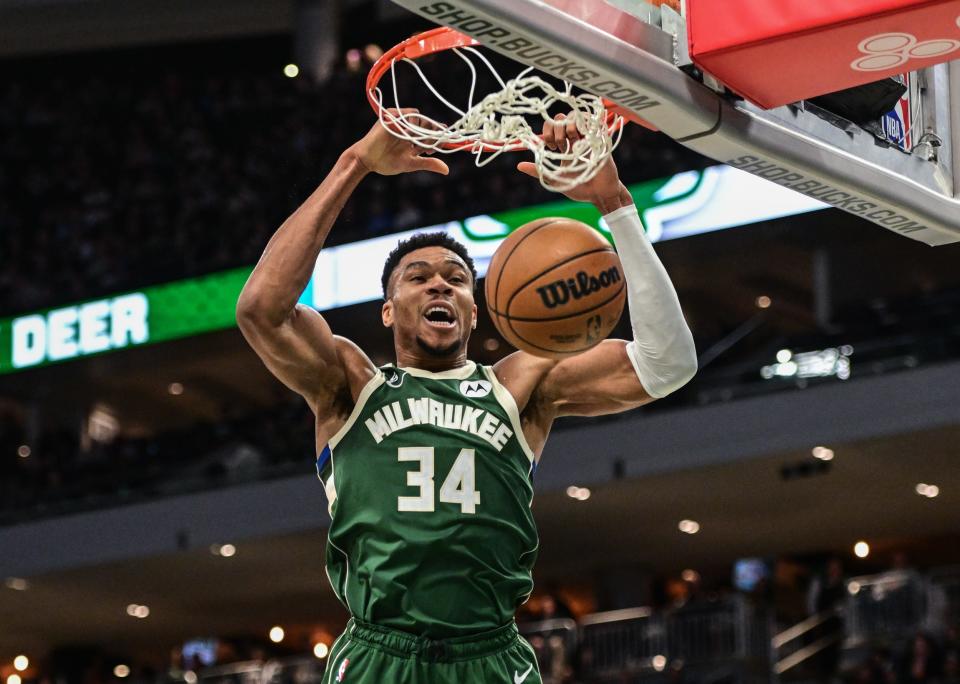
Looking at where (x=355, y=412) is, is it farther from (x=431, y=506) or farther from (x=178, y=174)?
(x=178, y=174)

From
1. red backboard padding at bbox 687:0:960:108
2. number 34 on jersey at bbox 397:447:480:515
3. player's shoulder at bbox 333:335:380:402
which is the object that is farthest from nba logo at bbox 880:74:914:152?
player's shoulder at bbox 333:335:380:402

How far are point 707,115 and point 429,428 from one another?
1.32m

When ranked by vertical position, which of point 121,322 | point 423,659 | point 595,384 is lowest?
point 423,659

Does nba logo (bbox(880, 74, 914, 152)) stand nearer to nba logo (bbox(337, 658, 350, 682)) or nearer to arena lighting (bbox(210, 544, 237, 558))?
nba logo (bbox(337, 658, 350, 682))

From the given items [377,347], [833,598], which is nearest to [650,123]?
[833,598]

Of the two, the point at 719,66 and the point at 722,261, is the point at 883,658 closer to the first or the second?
→ the point at 722,261

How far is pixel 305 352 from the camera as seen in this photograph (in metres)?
4.97

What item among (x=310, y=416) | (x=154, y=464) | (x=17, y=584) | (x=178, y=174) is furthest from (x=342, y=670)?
(x=178, y=174)

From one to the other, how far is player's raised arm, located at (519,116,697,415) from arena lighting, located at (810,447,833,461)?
13.5 m

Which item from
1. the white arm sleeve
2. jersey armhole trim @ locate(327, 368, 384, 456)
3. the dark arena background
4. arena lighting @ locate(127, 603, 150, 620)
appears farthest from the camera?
arena lighting @ locate(127, 603, 150, 620)

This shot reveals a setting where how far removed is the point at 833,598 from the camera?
1798 cm

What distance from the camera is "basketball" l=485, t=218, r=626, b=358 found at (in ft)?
16.1

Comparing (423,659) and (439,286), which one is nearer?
(423,659)

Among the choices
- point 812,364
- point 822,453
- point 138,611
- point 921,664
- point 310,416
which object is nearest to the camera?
point 921,664
